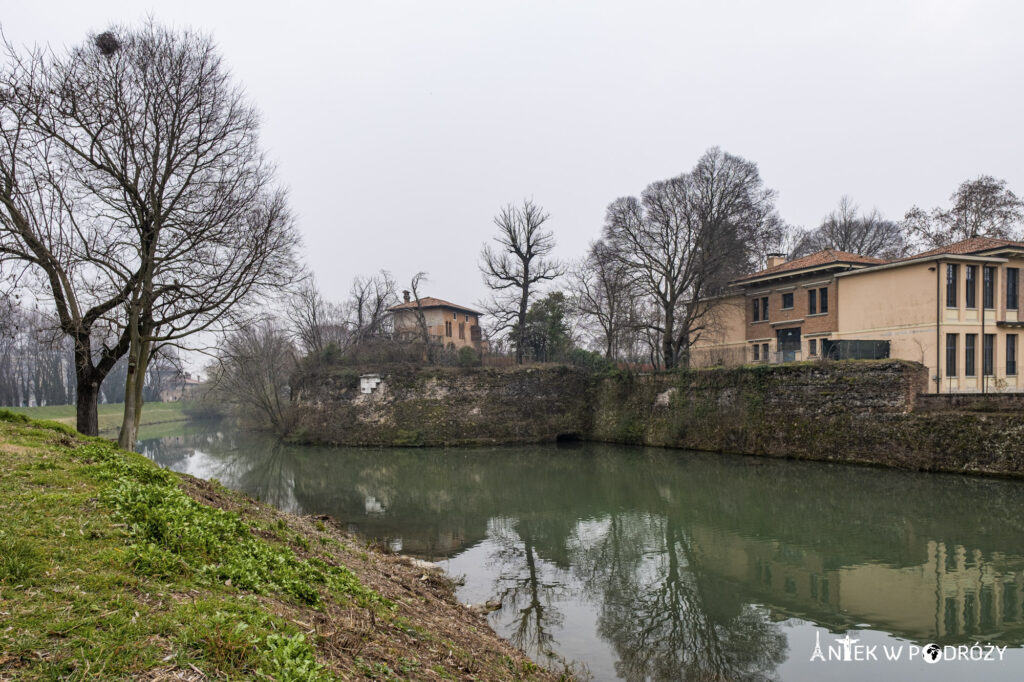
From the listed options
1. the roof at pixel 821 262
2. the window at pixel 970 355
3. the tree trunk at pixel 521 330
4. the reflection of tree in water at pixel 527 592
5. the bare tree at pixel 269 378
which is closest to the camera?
the reflection of tree in water at pixel 527 592

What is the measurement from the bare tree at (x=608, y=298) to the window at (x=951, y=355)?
1404 cm

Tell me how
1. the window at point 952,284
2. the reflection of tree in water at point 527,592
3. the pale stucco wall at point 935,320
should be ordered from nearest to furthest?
1. the reflection of tree in water at point 527,592
2. the pale stucco wall at point 935,320
3. the window at point 952,284

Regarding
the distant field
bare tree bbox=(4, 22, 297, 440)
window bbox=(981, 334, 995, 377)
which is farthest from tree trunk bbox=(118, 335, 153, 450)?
window bbox=(981, 334, 995, 377)

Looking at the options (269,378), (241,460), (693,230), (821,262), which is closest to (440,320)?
(269,378)

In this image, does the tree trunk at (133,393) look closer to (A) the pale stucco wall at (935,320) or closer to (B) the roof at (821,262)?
(A) the pale stucco wall at (935,320)

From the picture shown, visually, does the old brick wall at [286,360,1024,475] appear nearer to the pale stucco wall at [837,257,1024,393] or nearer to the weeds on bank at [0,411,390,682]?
the pale stucco wall at [837,257,1024,393]

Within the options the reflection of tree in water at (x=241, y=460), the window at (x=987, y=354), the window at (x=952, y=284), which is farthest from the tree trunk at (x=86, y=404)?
the window at (x=987, y=354)

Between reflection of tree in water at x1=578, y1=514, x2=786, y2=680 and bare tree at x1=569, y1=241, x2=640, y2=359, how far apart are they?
74.4ft

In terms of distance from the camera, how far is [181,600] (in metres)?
4.39

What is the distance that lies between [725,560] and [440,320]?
39.5m

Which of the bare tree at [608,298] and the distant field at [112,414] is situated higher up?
the bare tree at [608,298]

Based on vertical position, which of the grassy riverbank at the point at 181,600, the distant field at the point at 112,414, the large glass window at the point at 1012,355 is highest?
the large glass window at the point at 1012,355

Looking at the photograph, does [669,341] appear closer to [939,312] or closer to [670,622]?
[939,312]

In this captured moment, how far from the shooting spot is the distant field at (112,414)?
46.3 meters
